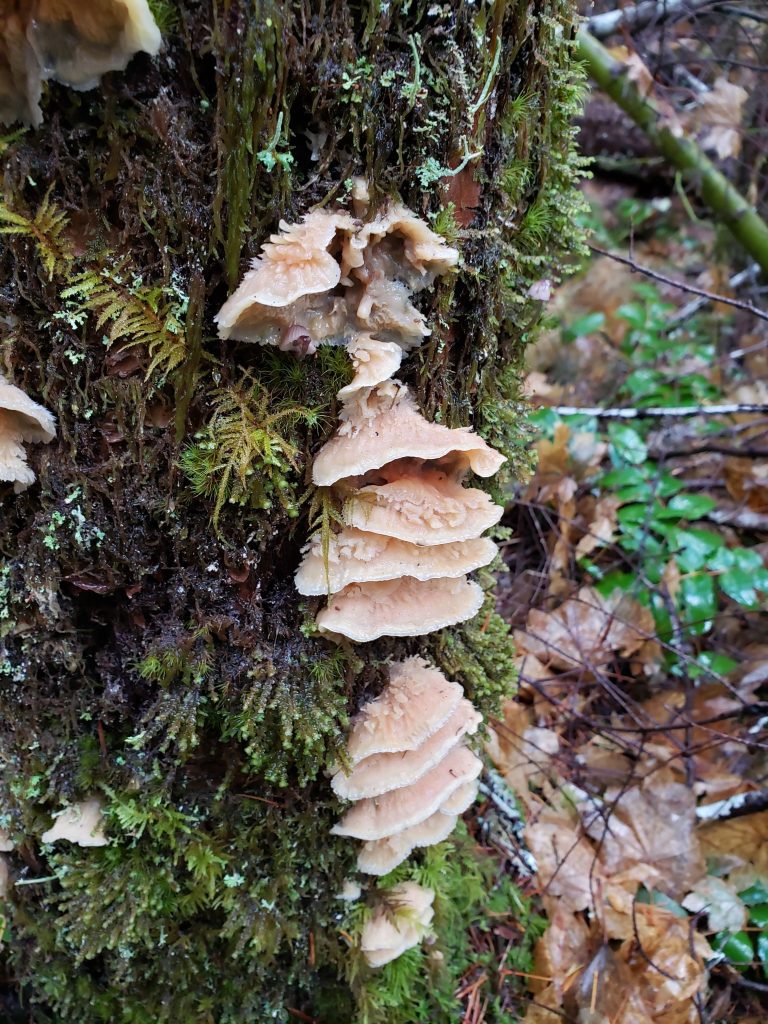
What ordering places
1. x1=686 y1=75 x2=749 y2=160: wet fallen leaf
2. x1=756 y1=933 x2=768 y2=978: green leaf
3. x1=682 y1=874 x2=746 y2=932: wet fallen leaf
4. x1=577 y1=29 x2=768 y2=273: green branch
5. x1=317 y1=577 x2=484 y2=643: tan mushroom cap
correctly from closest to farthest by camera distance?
x1=317 y1=577 x2=484 y2=643: tan mushroom cap < x1=756 y1=933 x2=768 y2=978: green leaf < x1=682 y1=874 x2=746 y2=932: wet fallen leaf < x1=577 y1=29 x2=768 y2=273: green branch < x1=686 y1=75 x2=749 y2=160: wet fallen leaf

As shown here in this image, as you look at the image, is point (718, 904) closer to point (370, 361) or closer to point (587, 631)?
point (587, 631)

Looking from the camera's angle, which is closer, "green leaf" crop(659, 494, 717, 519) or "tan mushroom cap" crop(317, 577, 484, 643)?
"tan mushroom cap" crop(317, 577, 484, 643)

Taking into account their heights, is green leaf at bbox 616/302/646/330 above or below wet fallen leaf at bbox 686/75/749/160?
below

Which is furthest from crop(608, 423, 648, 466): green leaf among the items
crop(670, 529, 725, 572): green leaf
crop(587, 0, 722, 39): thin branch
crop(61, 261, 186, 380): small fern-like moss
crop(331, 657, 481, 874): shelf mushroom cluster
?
crop(61, 261, 186, 380): small fern-like moss

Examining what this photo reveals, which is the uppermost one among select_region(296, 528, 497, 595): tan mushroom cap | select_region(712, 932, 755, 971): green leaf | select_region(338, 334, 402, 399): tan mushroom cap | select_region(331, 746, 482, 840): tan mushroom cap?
select_region(338, 334, 402, 399): tan mushroom cap

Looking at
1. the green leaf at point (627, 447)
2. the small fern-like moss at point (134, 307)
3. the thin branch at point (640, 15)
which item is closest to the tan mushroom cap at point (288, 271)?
the small fern-like moss at point (134, 307)

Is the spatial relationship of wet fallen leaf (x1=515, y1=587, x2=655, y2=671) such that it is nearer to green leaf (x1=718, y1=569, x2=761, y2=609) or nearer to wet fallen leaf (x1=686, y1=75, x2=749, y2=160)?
green leaf (x1=718, y1=569, x2=761, y2=609)
